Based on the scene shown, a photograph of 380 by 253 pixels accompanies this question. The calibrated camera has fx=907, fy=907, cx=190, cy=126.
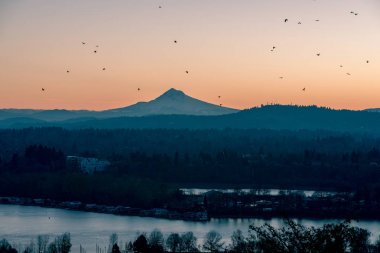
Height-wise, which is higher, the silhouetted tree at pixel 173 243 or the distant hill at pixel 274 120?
the distant hill at pixel 274 120

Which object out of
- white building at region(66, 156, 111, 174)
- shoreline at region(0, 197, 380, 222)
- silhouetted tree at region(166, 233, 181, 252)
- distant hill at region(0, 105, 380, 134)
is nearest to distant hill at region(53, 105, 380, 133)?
distant hill at region(0, 105, 380, 134)

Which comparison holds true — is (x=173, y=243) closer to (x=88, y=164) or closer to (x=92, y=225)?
(x=92, y=225)

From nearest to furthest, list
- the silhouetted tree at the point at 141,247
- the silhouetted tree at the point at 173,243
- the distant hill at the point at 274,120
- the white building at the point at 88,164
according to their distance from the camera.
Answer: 1. the silhouetted tree at the point at 141,247
2. the silhouetted tree at the point at 173,243
3. the white building at the point at 88,164
4. the distant hill at the point at 274,120

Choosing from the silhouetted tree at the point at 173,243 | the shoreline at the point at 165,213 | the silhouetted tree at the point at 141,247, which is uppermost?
the shoreline at the point at 165,213

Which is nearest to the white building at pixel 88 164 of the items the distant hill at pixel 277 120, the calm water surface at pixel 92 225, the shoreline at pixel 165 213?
the shoreline at pixel 165 213

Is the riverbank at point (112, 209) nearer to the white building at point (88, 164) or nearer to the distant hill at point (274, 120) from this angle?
the white building at point (88, 164)

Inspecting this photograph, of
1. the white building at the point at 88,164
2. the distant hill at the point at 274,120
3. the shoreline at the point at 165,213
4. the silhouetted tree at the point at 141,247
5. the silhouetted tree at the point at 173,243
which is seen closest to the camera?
the silhouetted tree at the point at 141,247

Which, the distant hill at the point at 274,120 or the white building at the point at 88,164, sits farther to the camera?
the distant hill at the point at 274,120

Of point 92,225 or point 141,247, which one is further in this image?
A: point 92,225

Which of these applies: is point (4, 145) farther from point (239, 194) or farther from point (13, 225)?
point (13, 225)

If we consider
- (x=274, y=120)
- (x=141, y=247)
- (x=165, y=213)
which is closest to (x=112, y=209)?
(x=165, y=213)
